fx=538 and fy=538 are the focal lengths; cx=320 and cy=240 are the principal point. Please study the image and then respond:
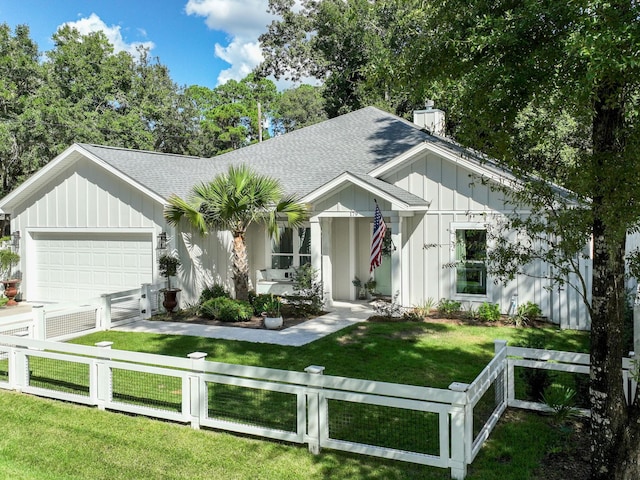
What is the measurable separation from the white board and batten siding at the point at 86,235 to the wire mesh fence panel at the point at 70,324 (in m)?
2.12

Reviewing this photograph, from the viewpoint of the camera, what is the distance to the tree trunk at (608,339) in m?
4.92

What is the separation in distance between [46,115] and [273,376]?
84.7 feet

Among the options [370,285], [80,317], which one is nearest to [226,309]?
[80,317]

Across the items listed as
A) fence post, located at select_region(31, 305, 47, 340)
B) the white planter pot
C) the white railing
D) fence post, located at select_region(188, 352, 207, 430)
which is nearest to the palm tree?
the white planter pot

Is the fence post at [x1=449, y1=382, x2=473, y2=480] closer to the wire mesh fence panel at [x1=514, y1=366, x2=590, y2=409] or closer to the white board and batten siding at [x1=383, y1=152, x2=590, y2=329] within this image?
the wire mesh fence panel at [x1=514, y1=366, x2=590, y2=409]

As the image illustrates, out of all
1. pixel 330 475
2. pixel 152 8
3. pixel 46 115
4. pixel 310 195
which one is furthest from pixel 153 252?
pixel 152 8

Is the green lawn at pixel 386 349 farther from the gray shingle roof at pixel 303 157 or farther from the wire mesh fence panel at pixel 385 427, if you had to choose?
the gray shingle roof at pixel 303 157

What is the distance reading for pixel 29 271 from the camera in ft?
59.5

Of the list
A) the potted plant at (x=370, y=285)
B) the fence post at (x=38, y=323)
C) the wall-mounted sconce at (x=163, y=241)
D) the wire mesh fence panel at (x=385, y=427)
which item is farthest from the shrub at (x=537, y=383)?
the wall-mounted sconce at (x=163, y=241)

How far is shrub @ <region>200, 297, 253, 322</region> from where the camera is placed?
13953 mm

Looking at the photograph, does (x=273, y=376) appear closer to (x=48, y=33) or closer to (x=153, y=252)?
(x=153, y=252)

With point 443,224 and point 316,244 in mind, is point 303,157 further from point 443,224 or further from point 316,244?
point 443,224

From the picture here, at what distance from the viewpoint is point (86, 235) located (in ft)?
56.6

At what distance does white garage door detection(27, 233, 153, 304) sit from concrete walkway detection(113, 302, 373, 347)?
2.63 meters
